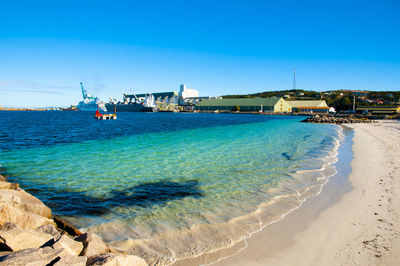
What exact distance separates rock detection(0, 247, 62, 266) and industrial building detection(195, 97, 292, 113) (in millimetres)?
129727

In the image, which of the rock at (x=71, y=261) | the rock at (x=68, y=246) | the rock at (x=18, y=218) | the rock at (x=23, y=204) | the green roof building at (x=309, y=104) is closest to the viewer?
the rock at (x=71, y=261)

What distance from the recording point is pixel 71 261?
9.62 ft

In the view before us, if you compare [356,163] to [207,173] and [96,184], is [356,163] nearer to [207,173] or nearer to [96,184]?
[207,173]

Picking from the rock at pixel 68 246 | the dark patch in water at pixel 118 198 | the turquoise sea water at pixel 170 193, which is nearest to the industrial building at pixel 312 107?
the turquoise sea water at pixel 170 193

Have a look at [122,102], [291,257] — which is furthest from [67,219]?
[122,102]

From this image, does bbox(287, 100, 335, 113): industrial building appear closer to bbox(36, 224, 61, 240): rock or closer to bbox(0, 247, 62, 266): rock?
bbox(36, 224, 61, 240): rock

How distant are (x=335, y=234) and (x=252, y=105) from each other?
134286 millimetres

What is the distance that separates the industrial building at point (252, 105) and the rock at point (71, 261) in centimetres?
12960

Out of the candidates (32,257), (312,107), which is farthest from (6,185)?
(312,107)

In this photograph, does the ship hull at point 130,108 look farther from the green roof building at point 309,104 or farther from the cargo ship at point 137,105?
the green roof building at point 309,104

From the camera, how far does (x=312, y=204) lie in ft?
22.6

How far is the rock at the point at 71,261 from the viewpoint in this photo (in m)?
2.82

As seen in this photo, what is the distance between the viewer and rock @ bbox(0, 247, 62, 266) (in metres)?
2.67

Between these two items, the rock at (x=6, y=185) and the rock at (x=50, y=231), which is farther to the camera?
the rock at (x=6, y=185)
